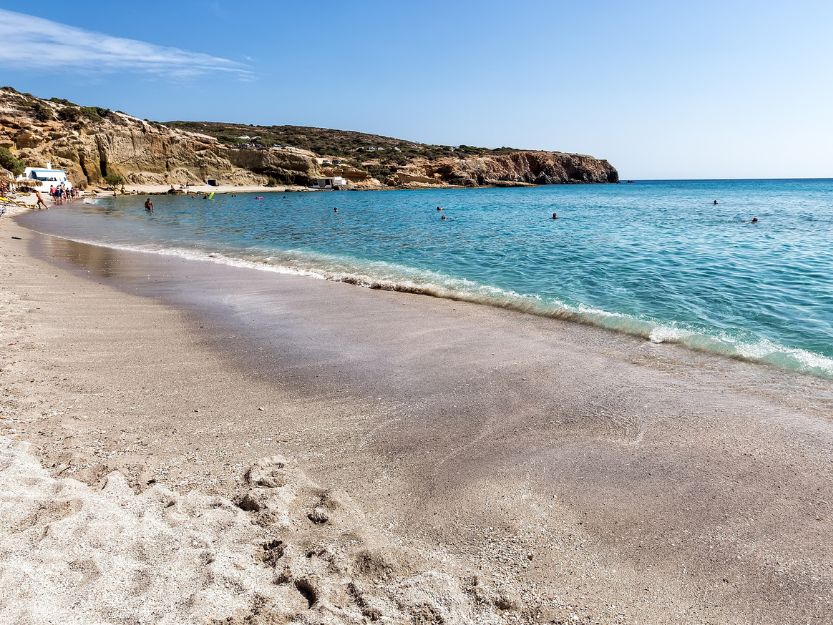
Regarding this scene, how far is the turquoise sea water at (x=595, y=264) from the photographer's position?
884 centimetres

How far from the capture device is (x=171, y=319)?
863cm

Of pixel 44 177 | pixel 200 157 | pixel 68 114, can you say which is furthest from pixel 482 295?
pixel 200 157

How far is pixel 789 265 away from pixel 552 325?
1023 cm

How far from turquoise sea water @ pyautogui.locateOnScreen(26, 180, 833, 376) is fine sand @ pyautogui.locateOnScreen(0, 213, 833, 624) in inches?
80.0

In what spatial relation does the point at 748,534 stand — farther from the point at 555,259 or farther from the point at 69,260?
the point at 69,260

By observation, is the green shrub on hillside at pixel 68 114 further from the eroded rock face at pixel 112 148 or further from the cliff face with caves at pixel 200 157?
the eroded rock face at pixel 112 148

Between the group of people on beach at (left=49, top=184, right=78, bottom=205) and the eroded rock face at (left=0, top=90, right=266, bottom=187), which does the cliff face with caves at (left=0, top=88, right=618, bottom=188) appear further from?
the group of people on beach at (left=49, top=184, right=78, bottom=205)

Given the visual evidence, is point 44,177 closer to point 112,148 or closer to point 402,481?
point 112,148

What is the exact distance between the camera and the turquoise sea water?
8.84 meters

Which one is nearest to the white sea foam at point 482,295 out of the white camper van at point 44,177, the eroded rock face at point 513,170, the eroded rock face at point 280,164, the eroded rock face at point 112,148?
the white camper van at point 44,177

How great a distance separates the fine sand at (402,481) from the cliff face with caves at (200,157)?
64586mm

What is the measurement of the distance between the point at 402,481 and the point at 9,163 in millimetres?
60800

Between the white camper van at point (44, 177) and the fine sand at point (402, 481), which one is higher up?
the white camper van at point (44, 177)

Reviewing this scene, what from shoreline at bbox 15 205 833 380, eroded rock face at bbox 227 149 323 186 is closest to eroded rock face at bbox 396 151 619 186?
eroded rock face at bbox 227 149 323 186
